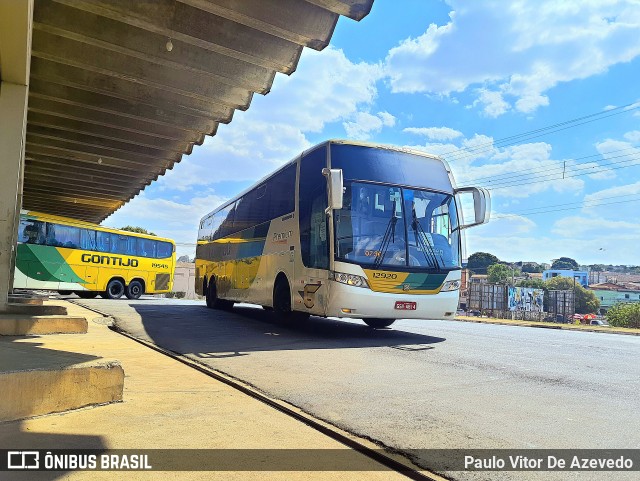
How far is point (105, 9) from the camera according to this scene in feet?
18.4

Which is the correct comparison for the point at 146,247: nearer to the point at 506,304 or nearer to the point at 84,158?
the point at 84,158

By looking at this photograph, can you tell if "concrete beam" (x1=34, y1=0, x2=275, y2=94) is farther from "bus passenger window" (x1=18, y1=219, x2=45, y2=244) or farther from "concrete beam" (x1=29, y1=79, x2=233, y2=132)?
"bus passenger window" (x1=18, y1=219, x2=45, y2=244)

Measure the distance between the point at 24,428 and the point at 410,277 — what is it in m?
6.03

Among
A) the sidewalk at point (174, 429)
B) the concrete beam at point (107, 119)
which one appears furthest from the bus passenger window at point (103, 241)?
the sidewalk at point (174, 429)

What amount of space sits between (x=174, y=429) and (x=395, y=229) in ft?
18.2

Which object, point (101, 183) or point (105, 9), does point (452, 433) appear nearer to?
point (105, 9)

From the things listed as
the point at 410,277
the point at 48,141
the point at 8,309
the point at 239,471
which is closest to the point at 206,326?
the point at 8,309

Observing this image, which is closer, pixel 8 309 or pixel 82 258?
pixel 8 309

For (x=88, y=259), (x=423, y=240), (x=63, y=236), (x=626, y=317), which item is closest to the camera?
(x=423, y=240)

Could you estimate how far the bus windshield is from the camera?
26.0 feet

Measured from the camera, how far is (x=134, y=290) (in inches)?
931

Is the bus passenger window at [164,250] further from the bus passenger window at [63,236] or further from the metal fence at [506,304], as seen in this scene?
the metal fence at [506,304]

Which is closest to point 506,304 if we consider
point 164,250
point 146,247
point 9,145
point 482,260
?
point 164,250

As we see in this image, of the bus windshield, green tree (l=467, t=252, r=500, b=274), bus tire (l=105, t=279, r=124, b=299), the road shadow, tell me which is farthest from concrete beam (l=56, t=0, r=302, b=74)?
Answer: green tree (l=467, t=252, r=500, b=274)
